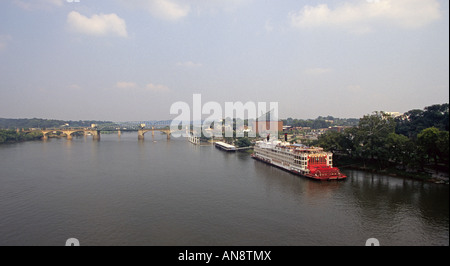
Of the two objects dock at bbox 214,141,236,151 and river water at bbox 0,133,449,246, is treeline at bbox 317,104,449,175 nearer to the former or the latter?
river water at bbox 0,133,449,246

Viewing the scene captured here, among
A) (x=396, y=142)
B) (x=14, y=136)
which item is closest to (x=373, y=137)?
(x=396, y=142)

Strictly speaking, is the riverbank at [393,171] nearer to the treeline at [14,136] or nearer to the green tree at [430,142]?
the green tree at [430,142]

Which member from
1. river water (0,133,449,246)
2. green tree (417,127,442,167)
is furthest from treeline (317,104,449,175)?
river water (0,133,449,246)

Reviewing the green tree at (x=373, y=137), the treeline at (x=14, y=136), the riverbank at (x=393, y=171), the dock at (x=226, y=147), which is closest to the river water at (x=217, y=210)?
the riverbank at (x=393, y=171)

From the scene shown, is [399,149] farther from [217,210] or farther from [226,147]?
[226,147]
